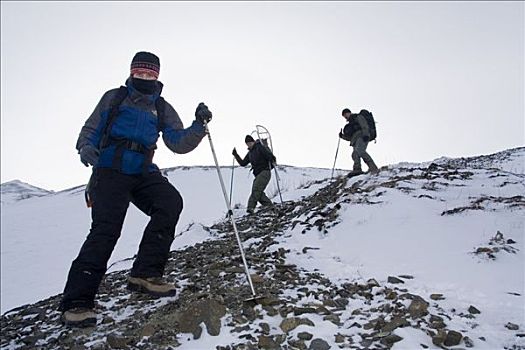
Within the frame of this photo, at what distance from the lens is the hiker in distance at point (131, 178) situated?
466 centimetres

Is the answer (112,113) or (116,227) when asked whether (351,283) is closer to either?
(116,227)

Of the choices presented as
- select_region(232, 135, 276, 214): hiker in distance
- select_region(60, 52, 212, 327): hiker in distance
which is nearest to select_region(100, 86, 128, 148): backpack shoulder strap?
select_region(60, 52, 212, 327): hiker in distance

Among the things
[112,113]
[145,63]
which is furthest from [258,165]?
[112,113]

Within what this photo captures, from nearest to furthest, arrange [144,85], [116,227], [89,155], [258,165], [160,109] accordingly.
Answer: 1. [89,155]
2. [116,227]
3. [144,85]
4. [160,109]
5. [258,165]

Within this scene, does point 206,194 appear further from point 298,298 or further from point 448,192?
point 298,298

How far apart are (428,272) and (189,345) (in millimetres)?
2971

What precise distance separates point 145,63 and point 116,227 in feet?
6.06

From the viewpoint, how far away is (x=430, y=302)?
15.4 feet

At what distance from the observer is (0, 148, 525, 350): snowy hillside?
161 inches

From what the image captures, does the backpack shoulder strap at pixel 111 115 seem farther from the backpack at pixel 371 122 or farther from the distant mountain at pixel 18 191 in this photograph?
the distant mountain at pixel 18 191

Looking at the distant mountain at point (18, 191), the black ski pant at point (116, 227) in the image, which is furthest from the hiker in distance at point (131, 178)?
the distant mountain at point (18, 191)

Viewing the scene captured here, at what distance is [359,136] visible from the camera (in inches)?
523

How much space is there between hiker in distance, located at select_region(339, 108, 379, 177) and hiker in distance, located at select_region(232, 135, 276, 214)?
2195 millimetres

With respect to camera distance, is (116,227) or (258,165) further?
(258,165)
